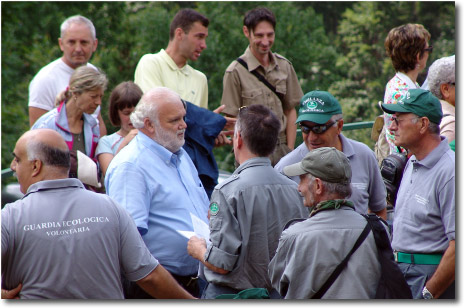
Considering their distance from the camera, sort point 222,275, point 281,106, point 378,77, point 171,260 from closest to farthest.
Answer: point 222,275
point 171,260
point 281,106
point 378,77

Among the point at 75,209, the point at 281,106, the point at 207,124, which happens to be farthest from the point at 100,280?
the point at 281,106

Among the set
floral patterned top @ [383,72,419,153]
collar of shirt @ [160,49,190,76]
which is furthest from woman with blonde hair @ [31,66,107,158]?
floral patterned top @ [383,72,419,153]

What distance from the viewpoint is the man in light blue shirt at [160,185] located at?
4277 millimetres

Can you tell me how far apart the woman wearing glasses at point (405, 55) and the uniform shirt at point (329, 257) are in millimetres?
2265

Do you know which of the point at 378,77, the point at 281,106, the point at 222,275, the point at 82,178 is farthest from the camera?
the point at 378,77

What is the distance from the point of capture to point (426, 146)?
162 inches

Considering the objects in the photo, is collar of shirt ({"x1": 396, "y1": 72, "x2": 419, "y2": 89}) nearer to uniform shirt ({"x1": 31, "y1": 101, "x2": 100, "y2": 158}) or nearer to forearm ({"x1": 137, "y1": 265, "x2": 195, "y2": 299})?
uniform shirt ({"x1": 31, "y1": 101, "x2": 100, "y2": 158})

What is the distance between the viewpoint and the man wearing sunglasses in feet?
15.1

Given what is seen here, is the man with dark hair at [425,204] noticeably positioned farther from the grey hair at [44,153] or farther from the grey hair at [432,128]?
the grey hair at [44,153]

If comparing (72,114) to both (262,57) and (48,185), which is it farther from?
(48,185)

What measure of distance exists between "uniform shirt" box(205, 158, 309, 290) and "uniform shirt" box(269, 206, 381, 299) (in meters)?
0.51

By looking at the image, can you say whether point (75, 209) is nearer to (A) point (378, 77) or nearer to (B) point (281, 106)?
(B) point (281, 106)

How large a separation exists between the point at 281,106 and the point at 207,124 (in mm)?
1114

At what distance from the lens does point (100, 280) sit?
360 cm
